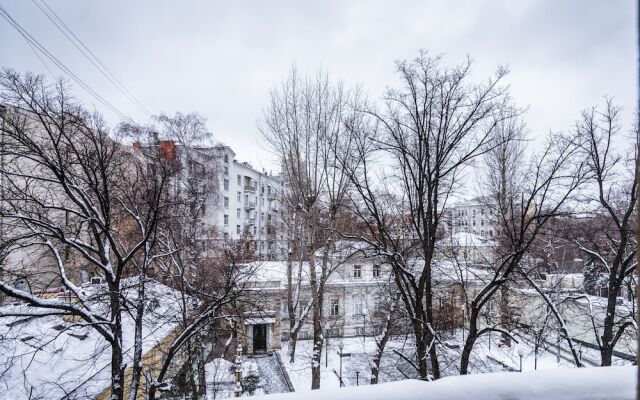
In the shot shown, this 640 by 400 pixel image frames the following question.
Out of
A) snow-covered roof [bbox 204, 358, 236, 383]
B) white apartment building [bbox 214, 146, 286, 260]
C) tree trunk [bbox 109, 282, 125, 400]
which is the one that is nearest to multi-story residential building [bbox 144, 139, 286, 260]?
white apartment building [bbox 214, 146, 286, 260]

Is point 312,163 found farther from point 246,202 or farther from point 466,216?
point 246,202

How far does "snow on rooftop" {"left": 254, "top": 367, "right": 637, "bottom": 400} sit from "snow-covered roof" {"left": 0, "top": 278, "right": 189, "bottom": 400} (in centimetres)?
434

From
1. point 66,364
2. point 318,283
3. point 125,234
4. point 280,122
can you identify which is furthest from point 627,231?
point 125,234

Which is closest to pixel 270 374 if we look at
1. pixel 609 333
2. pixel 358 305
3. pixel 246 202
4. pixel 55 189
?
pixel 358 305

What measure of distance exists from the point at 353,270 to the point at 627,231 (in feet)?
32.0

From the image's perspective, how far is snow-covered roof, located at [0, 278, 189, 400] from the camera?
415 centimetres

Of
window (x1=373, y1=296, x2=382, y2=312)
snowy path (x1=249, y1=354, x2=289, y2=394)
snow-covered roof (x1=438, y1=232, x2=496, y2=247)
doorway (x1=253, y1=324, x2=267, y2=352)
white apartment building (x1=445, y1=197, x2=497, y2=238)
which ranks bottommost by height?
snowy path (x1=249, y1=354, x2=289, y2=394)

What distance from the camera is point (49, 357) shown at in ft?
17.2

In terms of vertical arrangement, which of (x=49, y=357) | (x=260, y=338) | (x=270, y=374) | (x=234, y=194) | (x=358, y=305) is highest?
(x=234, y=194)

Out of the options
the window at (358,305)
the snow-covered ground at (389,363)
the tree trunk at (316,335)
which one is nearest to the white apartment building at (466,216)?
the snow-covered ground at (389,363)

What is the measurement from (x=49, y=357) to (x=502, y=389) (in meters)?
6.86

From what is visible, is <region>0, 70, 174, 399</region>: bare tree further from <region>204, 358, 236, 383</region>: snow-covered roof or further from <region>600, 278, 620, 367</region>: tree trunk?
<region>600, 278, 620, 367</region>: tree trunk

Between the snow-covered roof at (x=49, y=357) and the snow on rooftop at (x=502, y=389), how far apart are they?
434 centimetres

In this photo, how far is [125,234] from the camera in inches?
310
